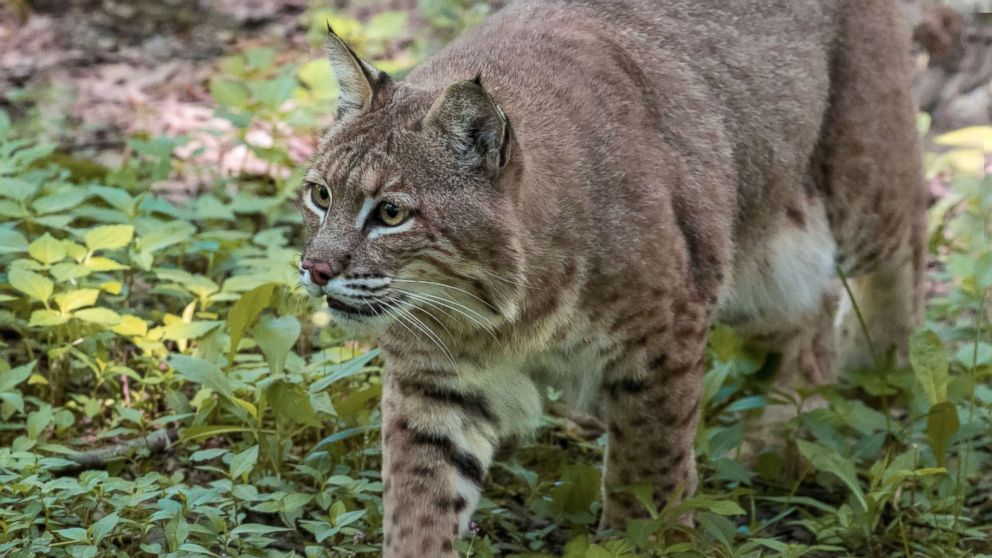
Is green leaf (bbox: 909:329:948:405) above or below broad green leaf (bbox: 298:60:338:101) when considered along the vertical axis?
below

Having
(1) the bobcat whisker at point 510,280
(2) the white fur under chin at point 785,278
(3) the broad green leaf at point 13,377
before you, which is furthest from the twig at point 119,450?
(2) the white fur under chin at point 785,278

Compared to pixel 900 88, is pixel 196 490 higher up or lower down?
lower down

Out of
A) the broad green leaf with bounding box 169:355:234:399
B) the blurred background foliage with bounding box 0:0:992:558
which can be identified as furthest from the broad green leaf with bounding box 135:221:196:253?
the broad green leaf with bounding box 169:355:234:399

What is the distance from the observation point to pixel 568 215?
4.38 meters

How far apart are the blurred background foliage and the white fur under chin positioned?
7.1 inches

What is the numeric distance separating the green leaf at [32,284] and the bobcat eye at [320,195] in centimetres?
149

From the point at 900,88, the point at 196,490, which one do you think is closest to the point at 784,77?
the point at 900,88

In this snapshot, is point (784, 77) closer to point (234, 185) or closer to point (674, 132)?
point (674, 132)

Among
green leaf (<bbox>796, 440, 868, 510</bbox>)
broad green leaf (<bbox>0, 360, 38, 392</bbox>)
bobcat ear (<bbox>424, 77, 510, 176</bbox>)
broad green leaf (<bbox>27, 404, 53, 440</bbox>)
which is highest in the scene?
bobcat ear (<bbox>424, 77, 510, 176</bbox>)

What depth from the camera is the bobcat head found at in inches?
161

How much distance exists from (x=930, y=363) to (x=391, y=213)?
2208 millimetres

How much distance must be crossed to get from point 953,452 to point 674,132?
6.44 feet

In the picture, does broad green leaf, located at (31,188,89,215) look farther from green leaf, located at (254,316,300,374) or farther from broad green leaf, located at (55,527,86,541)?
broad green leaf, located at (55,527,86,541)

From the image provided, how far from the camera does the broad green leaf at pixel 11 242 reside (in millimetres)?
5438
